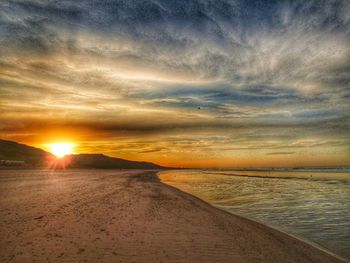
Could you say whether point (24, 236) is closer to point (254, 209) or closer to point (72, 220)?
point (72, 220)

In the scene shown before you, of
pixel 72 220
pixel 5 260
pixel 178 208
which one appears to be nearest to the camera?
pixel 5 260

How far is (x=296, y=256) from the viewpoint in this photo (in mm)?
8320

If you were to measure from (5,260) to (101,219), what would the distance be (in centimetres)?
557

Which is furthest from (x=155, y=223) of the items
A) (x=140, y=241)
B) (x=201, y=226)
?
(x=140, y=241)

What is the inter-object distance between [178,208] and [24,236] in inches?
369

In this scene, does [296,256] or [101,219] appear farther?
[101,219]

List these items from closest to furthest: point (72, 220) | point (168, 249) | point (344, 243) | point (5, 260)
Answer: point (5, 260) < point (168, 249) < point (344, 243) < point (72, 220)

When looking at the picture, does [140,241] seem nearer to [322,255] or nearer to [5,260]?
[5,260]

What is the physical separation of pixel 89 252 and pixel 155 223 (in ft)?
15.3

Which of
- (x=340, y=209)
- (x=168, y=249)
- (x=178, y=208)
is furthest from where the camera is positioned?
(x=340, y=209)

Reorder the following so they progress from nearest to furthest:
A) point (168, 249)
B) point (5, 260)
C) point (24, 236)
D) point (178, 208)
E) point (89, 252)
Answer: point (5, 260), point (89, 252), point (168, 249), point (24, 236), point (178, 208)

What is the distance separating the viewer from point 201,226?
11.6m

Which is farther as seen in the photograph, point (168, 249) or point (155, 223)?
point (155, 223)

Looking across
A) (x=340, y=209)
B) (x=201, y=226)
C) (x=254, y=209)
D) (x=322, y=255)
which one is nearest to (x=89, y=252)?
(x=201, y=226)
